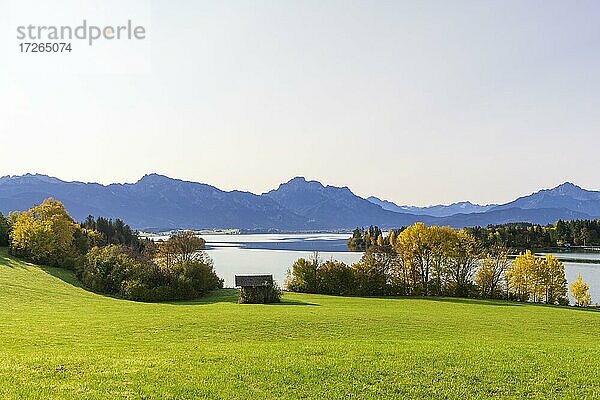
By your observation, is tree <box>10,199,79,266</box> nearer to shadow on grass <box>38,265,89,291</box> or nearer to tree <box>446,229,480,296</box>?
shadow on grass <box>38,265,89,291</box>

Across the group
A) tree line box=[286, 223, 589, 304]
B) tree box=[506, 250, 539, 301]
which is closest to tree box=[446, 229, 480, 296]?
tree line box=[286, 223, 589, 304]

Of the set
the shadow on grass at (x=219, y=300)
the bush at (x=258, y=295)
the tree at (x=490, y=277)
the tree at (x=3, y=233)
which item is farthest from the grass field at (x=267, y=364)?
the tree at (x=3, y=233)

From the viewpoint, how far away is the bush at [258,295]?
50406 mm

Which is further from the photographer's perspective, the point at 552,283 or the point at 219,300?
the point at 552,283

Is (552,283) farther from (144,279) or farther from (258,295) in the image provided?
(144,279)

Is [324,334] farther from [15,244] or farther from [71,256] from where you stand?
[15,244]

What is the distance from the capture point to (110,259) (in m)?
60.6

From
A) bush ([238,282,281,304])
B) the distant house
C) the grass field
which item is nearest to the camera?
the grass field

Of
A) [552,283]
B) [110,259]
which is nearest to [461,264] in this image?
[552,283]

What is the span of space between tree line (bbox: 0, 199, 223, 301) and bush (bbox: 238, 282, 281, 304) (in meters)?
9.43

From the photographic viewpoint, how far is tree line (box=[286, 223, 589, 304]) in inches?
2648

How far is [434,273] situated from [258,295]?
29.9 m

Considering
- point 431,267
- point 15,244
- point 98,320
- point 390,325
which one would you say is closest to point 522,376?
point 390,325

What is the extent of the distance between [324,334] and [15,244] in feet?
205
